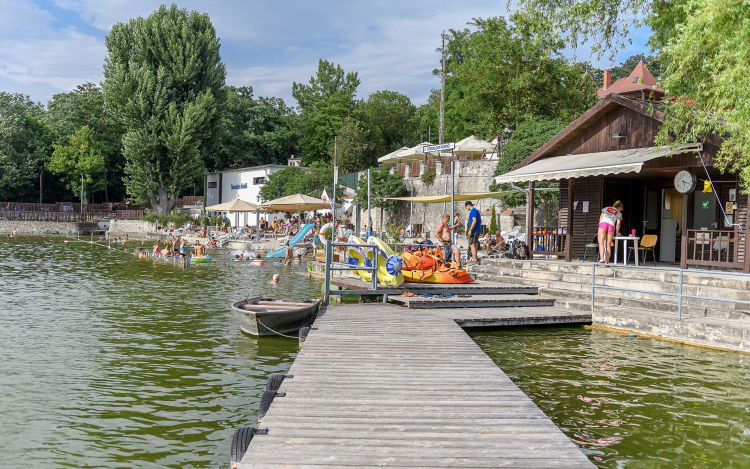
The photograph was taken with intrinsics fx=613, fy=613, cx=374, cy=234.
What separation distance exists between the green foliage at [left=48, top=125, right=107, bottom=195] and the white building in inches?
491

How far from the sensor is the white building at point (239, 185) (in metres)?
55.3

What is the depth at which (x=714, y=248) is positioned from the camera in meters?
14.0

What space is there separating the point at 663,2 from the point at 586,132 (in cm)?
412

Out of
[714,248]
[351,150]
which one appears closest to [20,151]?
[351,150]

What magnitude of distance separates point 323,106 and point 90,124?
27700mm

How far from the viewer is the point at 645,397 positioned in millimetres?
7809

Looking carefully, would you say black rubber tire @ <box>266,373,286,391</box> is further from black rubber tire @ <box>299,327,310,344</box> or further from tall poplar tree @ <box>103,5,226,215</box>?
tall poplar tree @ <box>103,5,226,215</box>

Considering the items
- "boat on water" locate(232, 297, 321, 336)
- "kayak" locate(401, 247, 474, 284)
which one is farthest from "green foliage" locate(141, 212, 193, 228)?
"boat on water" locate(232, 297, 321, 336)

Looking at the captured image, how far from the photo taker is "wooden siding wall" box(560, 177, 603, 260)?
17.1 metres

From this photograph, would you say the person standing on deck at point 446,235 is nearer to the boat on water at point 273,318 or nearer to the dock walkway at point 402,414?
the boat on water at point 273,318

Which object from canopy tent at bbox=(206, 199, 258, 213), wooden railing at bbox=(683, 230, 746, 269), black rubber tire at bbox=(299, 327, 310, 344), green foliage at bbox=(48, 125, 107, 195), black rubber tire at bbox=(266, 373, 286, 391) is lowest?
black rubber tire at bbox=(266, 373, 286, 391)

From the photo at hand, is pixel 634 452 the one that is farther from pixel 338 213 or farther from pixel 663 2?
pixel 338 213

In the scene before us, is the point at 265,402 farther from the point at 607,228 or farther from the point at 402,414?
the point at 607,228

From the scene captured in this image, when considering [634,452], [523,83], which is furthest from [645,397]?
[523,83]
